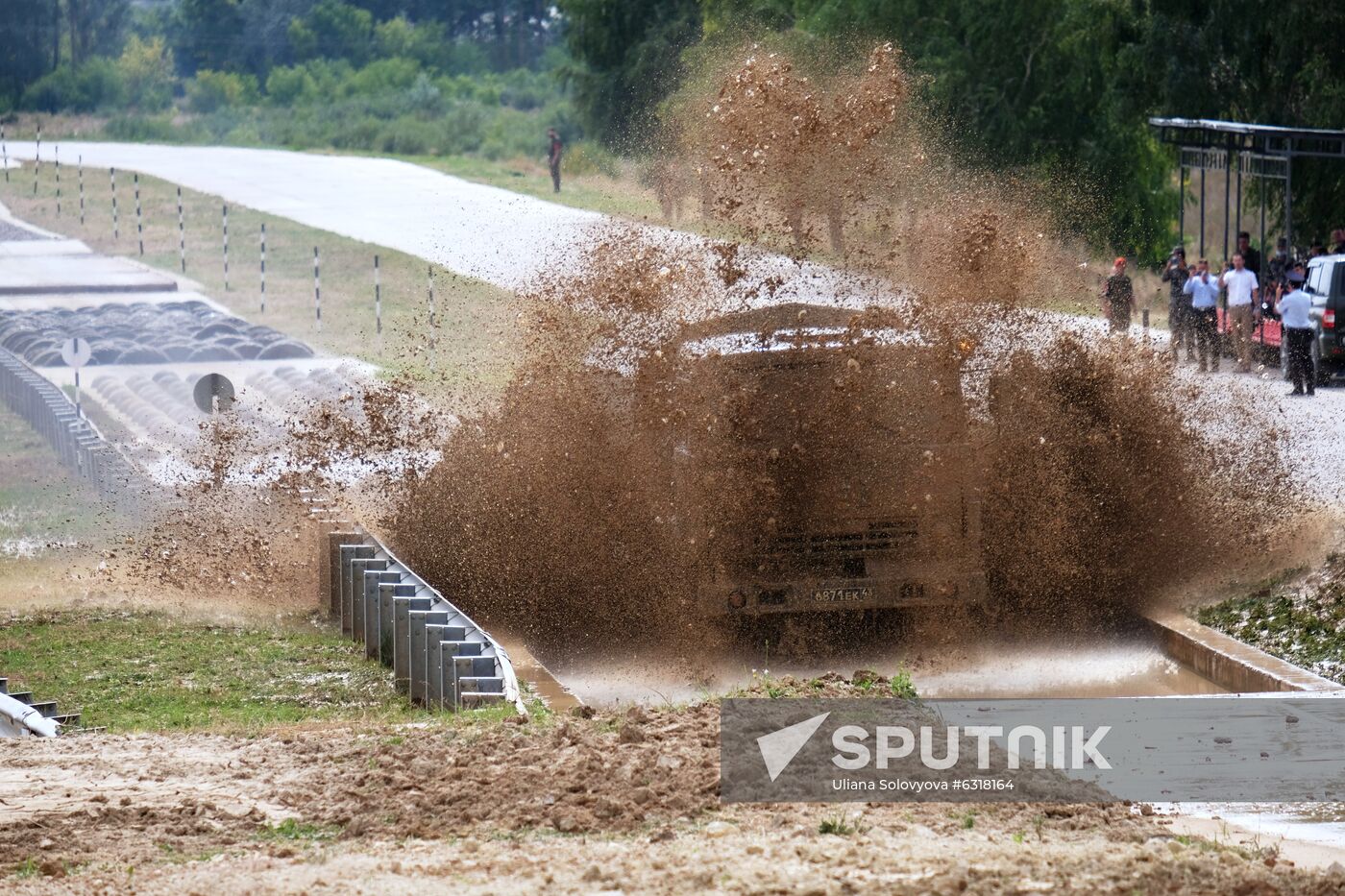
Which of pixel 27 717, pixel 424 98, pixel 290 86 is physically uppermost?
pixel 290 86

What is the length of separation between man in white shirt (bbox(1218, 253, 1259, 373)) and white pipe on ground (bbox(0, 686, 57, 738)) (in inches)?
812

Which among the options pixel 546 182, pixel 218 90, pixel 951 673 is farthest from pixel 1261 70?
pixel 218 90

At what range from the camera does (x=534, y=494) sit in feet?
47.2

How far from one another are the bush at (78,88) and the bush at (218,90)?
339 inches

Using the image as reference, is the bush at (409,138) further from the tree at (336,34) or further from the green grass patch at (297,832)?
the green grass patch at (297,832)

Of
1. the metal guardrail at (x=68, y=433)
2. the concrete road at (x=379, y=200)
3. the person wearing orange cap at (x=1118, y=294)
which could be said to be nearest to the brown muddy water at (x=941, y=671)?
the metal guardrail at (x=68, y=433)

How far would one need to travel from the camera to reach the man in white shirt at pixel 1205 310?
27688mm

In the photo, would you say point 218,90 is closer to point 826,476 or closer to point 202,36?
point 202,36

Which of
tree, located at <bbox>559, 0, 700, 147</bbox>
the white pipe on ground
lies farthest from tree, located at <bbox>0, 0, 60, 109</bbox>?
the white pipe on ground

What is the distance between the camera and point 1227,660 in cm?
1184

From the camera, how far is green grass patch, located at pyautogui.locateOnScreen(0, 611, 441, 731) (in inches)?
448

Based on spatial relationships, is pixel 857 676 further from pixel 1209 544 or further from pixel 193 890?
pixel 1209 544

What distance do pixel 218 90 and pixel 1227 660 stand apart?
71651 mm

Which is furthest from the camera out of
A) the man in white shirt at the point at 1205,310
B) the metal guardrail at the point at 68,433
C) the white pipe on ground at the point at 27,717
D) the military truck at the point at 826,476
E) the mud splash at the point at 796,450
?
the man in white shirt at the point at 1205,310
